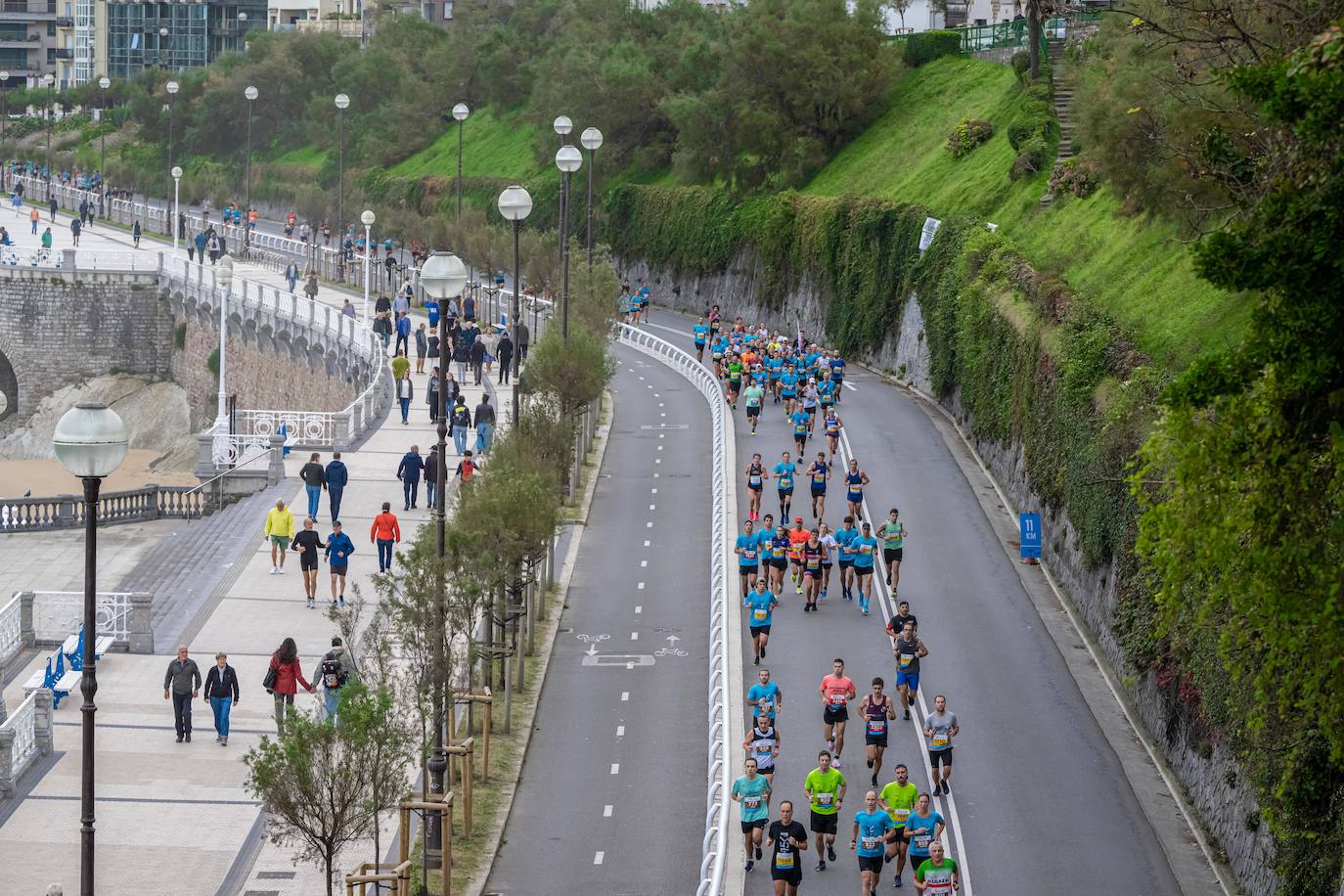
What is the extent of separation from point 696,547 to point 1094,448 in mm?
7401

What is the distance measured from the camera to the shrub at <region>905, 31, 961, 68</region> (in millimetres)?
70312

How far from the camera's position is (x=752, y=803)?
768 inches

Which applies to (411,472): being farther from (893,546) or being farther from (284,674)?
(284,674)

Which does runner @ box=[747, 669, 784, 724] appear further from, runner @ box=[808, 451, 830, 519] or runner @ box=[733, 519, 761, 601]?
runner @ box=[808, 451, 830, 519]

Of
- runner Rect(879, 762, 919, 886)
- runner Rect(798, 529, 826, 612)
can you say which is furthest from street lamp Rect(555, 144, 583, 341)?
runner Rect(879, 762, 919, 886)

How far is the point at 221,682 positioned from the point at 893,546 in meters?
11.2

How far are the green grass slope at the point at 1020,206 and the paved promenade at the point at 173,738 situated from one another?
12897mm

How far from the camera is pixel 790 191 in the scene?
6444 cm

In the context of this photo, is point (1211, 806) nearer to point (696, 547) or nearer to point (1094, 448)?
point (1094, 448)

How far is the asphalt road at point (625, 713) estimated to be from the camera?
2031 cm

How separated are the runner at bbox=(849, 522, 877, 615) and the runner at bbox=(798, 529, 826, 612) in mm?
507

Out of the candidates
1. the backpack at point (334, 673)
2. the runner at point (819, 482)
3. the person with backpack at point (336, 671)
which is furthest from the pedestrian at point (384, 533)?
the backpack at point (334, 673)

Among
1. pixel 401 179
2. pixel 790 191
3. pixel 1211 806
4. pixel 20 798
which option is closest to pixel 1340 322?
pixel 1211 806

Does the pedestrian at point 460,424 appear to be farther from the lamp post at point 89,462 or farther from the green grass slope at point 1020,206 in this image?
the lamp post at point 89,462
